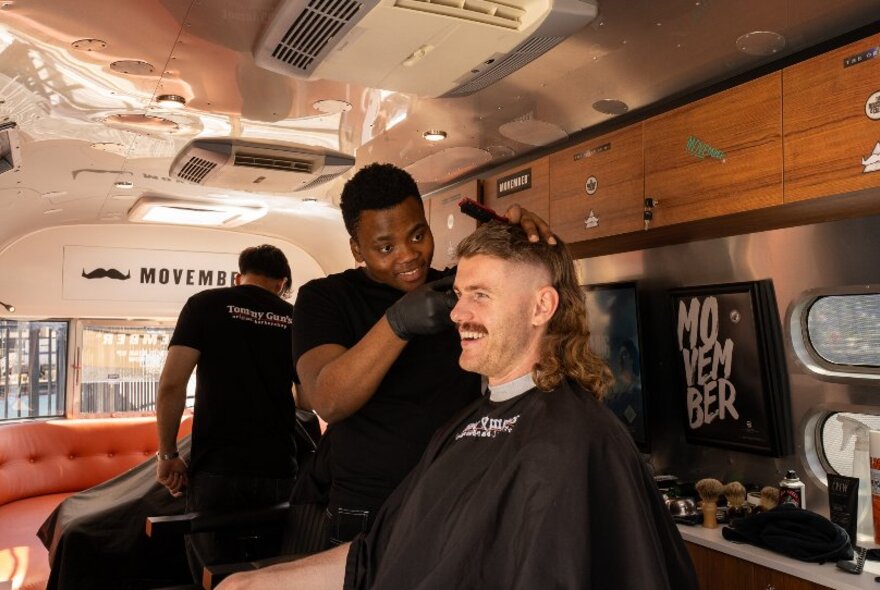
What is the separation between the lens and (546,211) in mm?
3750

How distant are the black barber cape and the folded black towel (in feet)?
3.13

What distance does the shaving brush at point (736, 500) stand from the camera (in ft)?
9.03

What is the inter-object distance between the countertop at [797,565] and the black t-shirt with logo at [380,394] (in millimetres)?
1045

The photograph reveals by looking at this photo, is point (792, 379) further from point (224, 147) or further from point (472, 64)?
point (224, 147)

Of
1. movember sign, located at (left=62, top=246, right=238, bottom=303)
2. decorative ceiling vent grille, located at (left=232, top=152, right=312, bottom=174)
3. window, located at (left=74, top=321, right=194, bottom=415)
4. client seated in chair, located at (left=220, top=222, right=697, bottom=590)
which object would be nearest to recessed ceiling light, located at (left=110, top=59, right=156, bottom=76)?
decorative ceiling vent grille, located at (left=232, top=152, right=312, bottom=174)

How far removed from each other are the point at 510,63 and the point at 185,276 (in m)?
5.59

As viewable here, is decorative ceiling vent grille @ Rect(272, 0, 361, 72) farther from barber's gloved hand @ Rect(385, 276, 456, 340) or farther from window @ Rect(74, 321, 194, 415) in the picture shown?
window @ Rect(74, 321, 194, 415)

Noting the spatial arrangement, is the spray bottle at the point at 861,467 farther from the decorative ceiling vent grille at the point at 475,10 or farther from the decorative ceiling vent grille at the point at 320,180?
the decorative ceiling vent grille at the point at 320,180

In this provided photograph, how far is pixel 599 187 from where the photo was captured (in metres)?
3.38

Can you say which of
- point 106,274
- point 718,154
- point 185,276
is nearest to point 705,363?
point 718,154

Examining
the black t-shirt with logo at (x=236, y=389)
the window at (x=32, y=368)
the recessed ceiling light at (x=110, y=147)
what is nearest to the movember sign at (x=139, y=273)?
the window at (x=32, y=368)

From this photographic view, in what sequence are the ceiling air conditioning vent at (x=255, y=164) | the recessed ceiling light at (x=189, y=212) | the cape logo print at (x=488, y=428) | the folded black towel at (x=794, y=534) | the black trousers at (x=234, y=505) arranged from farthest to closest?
the recessed ceiling light at (x=189, y=212)
the ceiling air conditioning vent at (x=255, y=164)
the black trousers at (x=234, y=505)
the folded black towel at (x=794, y=534)
the cape logo print at (x=488, y=428)

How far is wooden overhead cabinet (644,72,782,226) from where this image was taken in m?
2.61

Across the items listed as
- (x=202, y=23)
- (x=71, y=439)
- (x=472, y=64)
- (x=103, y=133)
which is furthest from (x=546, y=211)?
(x=71, y=439)
